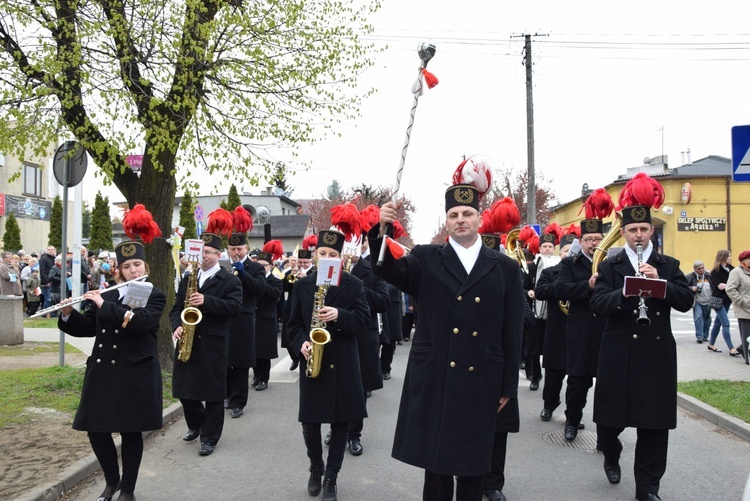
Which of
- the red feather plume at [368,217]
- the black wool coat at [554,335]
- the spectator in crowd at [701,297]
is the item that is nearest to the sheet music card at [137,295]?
the red feather plume at [368,217]

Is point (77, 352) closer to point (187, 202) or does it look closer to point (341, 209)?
point (341, 209)

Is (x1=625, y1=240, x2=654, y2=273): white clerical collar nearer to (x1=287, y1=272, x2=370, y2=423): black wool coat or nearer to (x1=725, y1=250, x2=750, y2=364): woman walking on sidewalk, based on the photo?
(x1=287, y1=272, x2=370, y2=423): black wool coat

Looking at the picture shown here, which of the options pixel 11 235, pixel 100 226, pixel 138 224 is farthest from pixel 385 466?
pixel 100 226

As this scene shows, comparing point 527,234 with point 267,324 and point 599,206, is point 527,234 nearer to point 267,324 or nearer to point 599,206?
point 599,206

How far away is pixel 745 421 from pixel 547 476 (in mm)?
3128

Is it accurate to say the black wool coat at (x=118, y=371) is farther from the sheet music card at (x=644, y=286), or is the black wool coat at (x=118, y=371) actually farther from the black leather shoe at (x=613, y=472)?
the black leather shoe at (x=613, y=472)

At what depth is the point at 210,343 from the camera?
6.80 m

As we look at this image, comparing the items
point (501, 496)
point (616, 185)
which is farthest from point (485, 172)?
point (616, 185)

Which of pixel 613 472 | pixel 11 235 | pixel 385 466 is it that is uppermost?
pixel 11 235

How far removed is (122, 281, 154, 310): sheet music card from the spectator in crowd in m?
13.9

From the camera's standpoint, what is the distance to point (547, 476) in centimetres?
598

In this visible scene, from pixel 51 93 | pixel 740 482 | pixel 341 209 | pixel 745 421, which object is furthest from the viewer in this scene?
pixel 51 93

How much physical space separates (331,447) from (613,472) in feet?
7.78

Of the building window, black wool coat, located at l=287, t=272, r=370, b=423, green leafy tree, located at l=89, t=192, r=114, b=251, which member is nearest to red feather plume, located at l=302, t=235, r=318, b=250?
black wool coat, located at l=287, t=272, r=370, b=423
